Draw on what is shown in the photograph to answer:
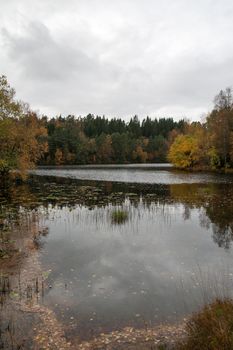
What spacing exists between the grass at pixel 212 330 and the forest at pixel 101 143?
2923cm

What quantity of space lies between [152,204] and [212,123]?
51.8m

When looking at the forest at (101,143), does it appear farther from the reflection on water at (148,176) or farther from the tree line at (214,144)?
the reflection on water at (148,176)

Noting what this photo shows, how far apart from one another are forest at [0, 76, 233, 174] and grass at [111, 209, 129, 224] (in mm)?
16308

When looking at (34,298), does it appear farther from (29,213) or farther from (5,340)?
(29,213)

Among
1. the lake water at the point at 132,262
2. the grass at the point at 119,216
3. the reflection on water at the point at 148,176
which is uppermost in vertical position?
the reflection on water at the point at 148,176

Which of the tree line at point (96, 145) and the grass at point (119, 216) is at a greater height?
the tree line at point (96, 145)

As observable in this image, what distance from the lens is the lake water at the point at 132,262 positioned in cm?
932

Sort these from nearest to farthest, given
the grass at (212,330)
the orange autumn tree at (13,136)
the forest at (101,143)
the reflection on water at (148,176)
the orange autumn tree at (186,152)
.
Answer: the grass at (212,330)
the orange autumn tree at (13,136)
the forest at (101,143)
the reflection on water at (148,176)
the orange autumn tree at (186,152)

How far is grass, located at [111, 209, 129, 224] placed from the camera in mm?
21047

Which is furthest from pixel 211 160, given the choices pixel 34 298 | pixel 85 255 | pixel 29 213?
pixel 34 298

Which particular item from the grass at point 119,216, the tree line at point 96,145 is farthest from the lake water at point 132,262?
the tree line at point 96,145

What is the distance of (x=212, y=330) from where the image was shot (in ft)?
21.9

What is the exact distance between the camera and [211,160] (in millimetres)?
72250

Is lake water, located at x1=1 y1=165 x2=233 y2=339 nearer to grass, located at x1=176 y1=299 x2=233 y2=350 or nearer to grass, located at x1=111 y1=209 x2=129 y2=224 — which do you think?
grass, located at x1=111 y1=209 x2=129 y2=224
